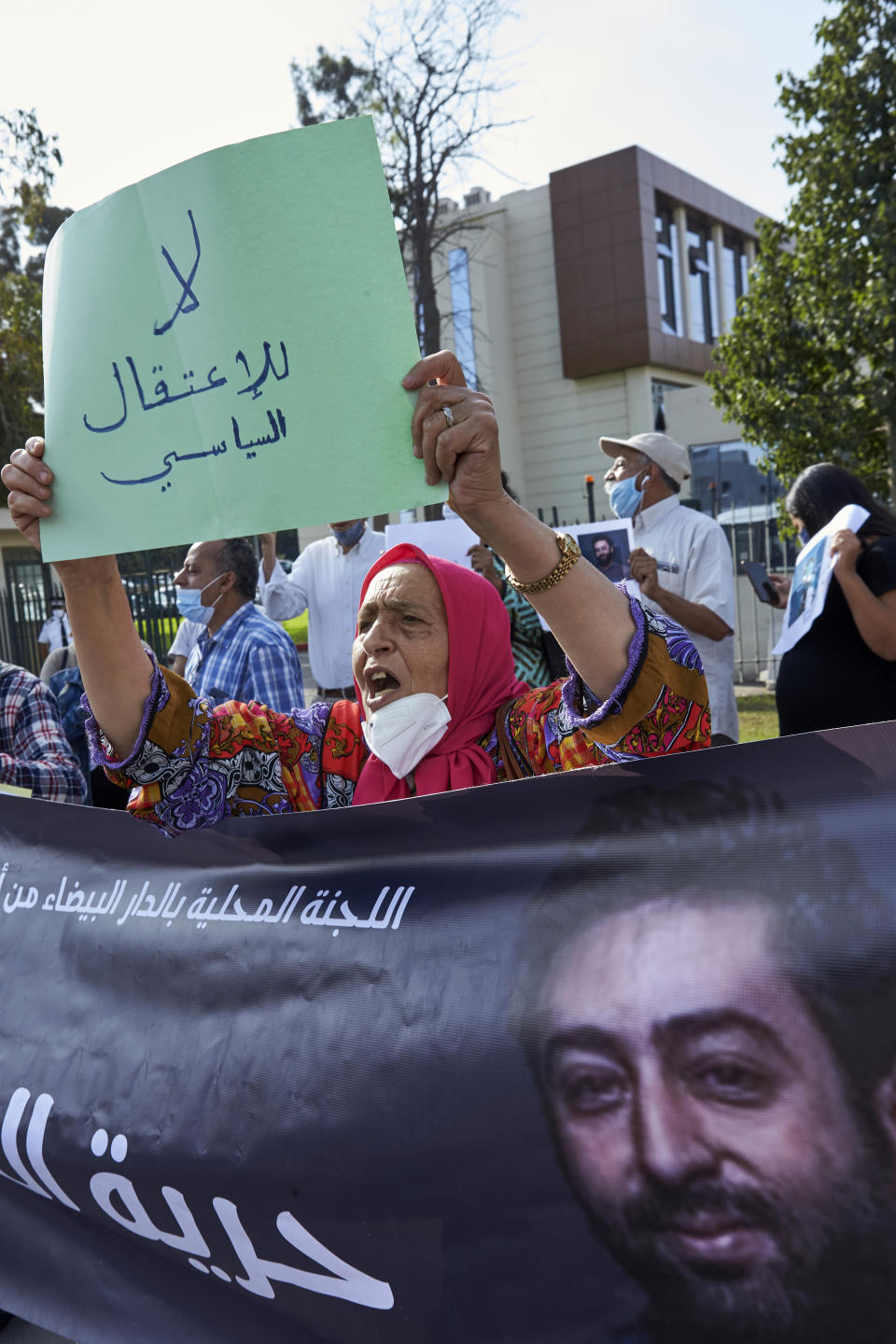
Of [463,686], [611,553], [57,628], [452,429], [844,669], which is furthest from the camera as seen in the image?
[57,628]

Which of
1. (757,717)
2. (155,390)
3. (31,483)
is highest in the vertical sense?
(155,390)

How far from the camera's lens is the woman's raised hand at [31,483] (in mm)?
1670

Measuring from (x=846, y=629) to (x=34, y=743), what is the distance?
2.71 m

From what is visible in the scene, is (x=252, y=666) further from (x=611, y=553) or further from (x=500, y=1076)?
(x=500, y=1076)

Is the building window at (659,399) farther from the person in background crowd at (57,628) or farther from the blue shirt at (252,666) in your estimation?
the blue shirt at (252,666)

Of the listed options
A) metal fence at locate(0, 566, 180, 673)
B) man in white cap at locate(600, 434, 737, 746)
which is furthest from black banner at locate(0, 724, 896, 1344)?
metal fence at locate(0, 566, 180, 673)

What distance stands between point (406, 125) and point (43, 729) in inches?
494

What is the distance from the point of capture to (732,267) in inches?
1110

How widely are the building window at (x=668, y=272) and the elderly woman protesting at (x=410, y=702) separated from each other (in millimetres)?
23838

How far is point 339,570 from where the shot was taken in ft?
18.3

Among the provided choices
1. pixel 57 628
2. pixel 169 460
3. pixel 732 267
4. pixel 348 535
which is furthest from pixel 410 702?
pixel 732 267

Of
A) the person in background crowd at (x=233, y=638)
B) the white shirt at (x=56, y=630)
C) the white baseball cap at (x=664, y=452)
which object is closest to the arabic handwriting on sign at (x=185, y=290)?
the person in background crowd at (x=233, y=638)

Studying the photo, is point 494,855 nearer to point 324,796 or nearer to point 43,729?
point 324,796

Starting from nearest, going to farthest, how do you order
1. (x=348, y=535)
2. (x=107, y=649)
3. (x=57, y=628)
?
(x=107, y=649), (x=348, y=535), (x=57, y=628)
